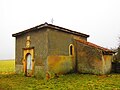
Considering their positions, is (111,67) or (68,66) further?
(111,67)

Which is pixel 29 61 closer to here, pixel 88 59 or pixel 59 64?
pixel 59 64

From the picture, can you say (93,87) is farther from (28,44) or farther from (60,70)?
(28,44)

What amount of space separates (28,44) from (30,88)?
730 cm

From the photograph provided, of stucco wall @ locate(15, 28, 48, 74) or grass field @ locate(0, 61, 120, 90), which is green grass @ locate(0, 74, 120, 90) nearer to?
grass field @ locate(0, 61, 120, 90)

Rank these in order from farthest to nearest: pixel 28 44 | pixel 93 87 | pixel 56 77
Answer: pixel 28 44
pixel 56 77
pixel 93 87

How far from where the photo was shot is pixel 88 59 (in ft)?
59.9

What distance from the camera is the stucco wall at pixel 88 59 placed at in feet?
57.6

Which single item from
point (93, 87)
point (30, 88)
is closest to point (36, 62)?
point (30, 88)

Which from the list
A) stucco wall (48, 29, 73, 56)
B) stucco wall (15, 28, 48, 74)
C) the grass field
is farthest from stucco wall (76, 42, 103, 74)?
stucco wall (15, 28, 48, 74)

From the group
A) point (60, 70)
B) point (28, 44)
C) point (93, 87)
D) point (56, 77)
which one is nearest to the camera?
point (93, 87)

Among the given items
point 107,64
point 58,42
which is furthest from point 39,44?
point 107,64

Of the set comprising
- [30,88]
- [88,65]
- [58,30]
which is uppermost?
[58,30]

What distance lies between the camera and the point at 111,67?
20.1 metres

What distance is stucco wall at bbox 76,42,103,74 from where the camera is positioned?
1756 cm
